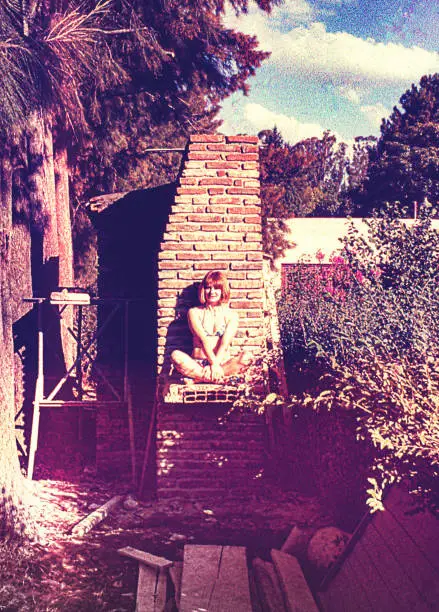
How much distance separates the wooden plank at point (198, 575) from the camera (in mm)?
4520

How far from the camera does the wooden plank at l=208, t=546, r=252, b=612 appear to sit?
14.6ft

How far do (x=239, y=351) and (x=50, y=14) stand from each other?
5984 millimetres

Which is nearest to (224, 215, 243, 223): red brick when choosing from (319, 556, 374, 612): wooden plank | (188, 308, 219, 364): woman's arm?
(188, 308, 219, 364): woman's arm

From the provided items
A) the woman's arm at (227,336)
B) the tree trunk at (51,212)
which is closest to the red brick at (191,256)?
the woman's arm at (227,336)

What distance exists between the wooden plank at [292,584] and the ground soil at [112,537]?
1.74ft

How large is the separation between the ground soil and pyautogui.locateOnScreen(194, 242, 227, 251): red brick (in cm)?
250

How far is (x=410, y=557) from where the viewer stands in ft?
12.7

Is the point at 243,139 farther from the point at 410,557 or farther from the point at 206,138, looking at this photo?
the point at 410,557

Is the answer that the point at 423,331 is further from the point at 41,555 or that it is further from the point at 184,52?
the point at 184,52

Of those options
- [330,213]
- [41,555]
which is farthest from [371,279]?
[330,213]

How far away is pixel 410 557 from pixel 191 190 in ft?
13.5

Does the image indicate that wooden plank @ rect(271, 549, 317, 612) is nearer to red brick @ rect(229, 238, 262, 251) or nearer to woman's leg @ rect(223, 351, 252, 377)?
woman's leg @ rect(223, 351, 252, 377)

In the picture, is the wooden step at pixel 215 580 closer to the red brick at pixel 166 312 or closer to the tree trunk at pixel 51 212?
the red brick at pixel 166 312

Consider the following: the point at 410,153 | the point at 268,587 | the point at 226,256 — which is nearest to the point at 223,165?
the point at 226,256
